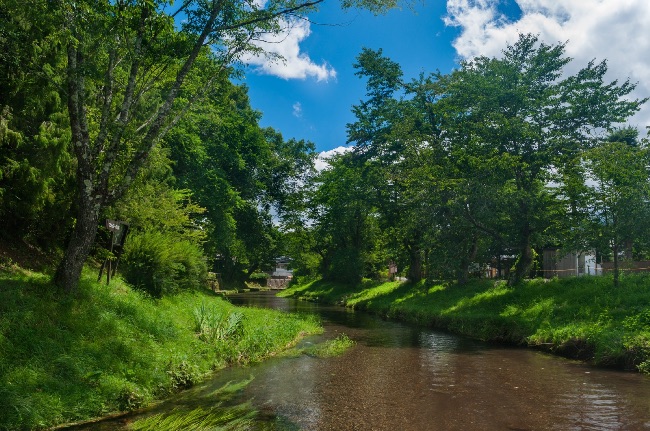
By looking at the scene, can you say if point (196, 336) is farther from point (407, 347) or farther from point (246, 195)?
point (246, 195)

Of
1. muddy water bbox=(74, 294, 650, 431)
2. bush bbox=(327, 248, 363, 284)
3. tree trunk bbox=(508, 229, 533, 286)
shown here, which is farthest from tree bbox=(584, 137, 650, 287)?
bush bbox=(327, 248, 363, 284)

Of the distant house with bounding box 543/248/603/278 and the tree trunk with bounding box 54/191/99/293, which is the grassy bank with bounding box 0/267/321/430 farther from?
the distant house with bounding box 543/248/603/278

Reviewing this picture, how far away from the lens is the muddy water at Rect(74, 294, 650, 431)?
8.77 meters

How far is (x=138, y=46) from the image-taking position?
37.2 ft

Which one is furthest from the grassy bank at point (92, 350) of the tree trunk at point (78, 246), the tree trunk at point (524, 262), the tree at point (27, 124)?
the tree trunk at point (524, 262)

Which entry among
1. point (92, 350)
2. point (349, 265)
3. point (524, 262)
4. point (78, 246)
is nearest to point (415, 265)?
point (349, 265)

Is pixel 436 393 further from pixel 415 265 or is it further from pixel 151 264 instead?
pixel 415 265

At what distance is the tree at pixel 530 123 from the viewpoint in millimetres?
24562

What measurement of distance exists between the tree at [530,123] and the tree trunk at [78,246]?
1936cm

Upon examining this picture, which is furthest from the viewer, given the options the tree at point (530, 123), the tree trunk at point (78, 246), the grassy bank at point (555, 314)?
the tree at point (530, 123)

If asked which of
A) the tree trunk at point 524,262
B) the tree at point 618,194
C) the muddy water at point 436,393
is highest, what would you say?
the tree at point 618,194

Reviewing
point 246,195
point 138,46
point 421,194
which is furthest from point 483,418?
point 246,195

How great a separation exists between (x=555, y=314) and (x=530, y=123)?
1124 cm

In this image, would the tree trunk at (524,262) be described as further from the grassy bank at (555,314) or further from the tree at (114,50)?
the tree at (114,50)
